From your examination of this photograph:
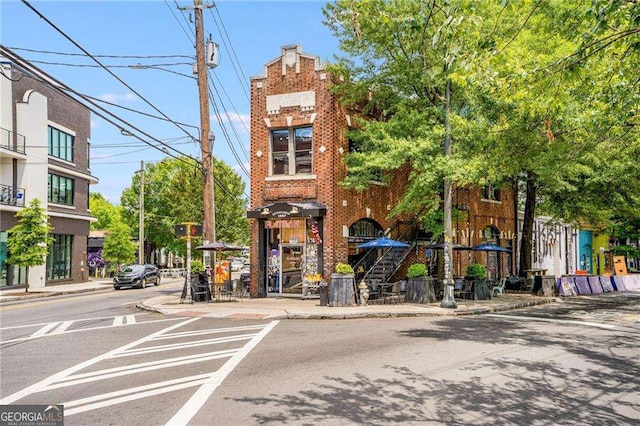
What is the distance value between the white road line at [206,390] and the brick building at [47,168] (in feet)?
83.3

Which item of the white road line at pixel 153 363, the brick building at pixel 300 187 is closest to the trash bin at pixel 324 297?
the brick building at pixel 300 187

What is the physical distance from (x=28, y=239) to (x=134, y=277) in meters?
6.93

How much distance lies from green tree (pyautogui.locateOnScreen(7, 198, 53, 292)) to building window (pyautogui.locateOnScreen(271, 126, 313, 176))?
50.8 feet

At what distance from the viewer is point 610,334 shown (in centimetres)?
1201

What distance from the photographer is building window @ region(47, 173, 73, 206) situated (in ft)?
117

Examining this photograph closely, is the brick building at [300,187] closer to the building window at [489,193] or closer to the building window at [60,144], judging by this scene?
the building window at [489,193]

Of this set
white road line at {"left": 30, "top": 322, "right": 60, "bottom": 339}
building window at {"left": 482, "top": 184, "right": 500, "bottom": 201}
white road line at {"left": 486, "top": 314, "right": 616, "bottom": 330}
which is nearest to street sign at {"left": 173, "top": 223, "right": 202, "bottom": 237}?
white road line at {"left": 30, "top": 322, "right": 60, "bottom": 339}

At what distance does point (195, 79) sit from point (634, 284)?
26.1 m

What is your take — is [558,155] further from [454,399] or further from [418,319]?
[454,399]

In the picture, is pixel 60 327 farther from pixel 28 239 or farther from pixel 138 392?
pixel 28 239

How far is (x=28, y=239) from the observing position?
27.4m

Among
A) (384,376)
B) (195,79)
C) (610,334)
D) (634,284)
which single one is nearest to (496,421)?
(384,376)

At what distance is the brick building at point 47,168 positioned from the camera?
31.1 meters

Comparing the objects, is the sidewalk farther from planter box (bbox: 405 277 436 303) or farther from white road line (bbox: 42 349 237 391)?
white road line (bbox: 42 349 237 391)
